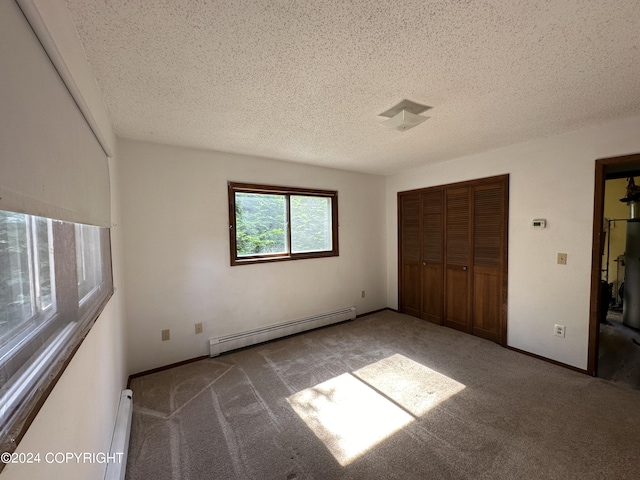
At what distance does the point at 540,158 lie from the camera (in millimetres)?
2760

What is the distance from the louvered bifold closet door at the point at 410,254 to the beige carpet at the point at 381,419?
1.26 meters

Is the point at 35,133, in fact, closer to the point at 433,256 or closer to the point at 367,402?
the point at 367,402

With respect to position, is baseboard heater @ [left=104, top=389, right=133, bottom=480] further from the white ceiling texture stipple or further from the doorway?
the doorway

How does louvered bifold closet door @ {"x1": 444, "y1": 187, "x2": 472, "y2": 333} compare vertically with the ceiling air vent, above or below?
below

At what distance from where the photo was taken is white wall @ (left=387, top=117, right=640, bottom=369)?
96.8 inches

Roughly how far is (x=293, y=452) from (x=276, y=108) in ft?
7.84

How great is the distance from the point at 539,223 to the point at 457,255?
0.99 metres

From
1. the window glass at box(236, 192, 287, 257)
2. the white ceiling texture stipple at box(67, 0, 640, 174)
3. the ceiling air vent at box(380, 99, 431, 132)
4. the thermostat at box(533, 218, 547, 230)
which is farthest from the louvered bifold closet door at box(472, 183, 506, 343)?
the window glass at box(236, 192, 287, 257)

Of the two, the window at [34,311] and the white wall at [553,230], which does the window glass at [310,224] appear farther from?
the window at [34,311]

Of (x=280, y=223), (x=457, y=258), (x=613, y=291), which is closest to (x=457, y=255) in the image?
(x=457, y=258)

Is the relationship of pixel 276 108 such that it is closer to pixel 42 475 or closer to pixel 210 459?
pixel 42 475

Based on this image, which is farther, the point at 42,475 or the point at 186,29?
the point at 186,29

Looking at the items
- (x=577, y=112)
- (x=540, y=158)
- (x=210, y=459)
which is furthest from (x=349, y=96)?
(x=210, y=459)

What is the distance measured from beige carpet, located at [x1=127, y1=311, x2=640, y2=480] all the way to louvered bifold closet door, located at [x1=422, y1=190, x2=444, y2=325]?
3.14 feet
